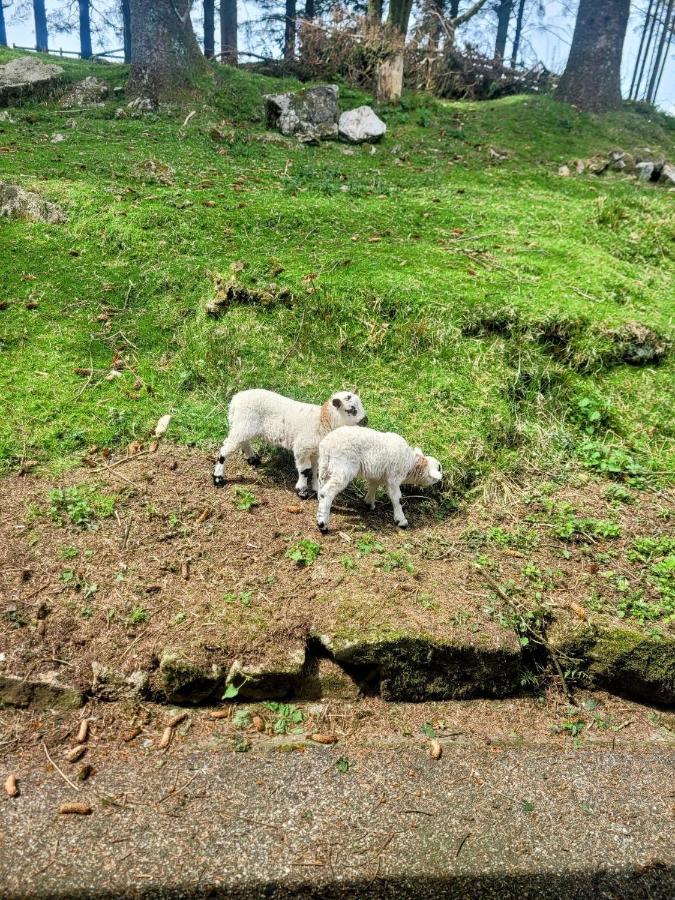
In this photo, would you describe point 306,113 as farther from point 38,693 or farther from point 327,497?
point 38,693

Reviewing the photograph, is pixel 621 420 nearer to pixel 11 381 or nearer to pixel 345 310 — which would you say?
pixel 345 310

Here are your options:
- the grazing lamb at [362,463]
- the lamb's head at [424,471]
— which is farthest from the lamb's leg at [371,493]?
the lamb's head at [424,471]

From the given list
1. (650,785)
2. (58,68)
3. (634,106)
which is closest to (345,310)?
(650,785)

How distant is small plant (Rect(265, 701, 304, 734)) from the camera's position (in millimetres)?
4242

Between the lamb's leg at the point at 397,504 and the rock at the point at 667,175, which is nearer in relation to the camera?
the lamb's leg at the point at 397,504

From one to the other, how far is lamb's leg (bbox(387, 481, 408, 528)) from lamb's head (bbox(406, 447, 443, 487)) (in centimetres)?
20

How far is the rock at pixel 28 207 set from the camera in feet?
28.3

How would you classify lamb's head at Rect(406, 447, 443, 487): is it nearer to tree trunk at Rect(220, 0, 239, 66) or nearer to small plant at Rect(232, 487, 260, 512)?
small plant at Rect(232, 487, 260, 512)

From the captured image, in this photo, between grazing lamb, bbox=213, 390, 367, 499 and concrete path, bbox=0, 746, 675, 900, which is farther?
grazing lamb, bbox=213, 390, 367, 499

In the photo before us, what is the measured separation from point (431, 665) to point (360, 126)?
12.2 m

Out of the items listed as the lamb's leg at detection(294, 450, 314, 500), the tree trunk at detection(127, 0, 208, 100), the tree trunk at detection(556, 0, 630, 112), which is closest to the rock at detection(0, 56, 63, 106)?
the tree trunk at detection(127, 0, 208, 100)

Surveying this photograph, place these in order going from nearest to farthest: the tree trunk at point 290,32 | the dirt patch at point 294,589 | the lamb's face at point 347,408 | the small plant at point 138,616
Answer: the dirt patch at point 294,589 < the small plant at point 138,616 < the lamb's face at point 347,408 < the tree trunk at point 290,32

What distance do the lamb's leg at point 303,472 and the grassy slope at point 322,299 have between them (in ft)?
3.60

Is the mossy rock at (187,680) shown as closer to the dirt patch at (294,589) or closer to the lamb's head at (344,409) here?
the dirt patch at (294,589)
